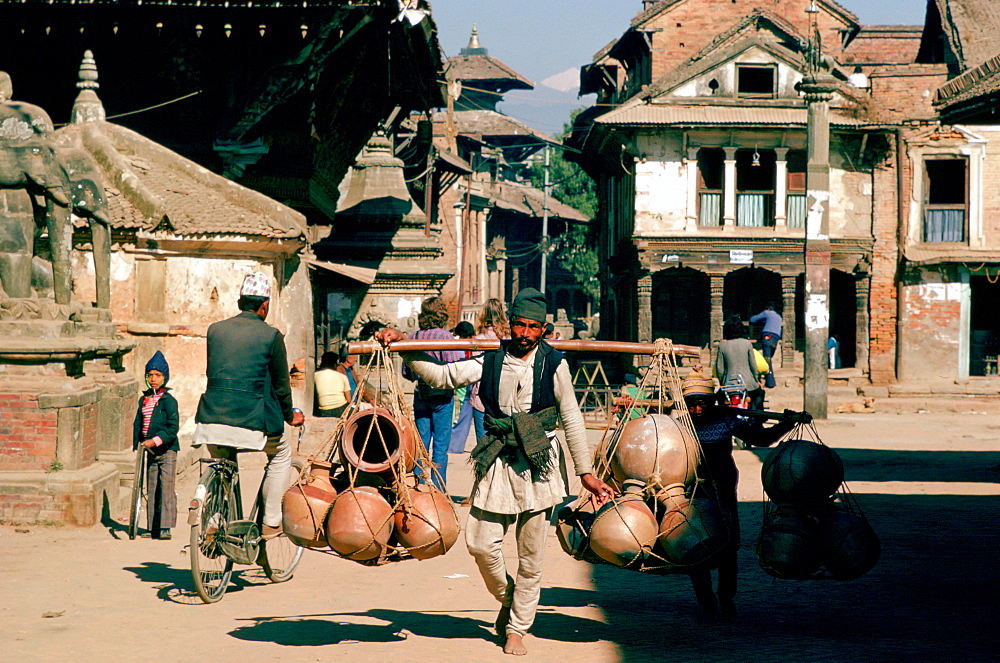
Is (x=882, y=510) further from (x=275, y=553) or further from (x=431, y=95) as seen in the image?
(x=431, y=95)

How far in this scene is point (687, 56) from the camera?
37.6 metres

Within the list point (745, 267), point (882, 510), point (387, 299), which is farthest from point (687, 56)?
point (882, 510)

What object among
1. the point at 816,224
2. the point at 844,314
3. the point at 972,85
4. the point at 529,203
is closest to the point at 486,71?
the point at 529,203

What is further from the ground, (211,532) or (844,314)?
(844,314)

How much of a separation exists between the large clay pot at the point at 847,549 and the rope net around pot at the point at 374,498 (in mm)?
2003

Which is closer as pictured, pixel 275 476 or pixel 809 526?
pixel 809 526

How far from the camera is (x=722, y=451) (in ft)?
22.6

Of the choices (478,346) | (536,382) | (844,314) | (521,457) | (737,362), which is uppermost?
(844,314)

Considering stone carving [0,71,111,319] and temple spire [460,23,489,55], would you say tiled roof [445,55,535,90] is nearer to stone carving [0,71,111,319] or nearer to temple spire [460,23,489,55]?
temple spire [460,23,489,55]

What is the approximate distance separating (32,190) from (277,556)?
13.5ft

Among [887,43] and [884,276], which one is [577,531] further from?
[887,43]

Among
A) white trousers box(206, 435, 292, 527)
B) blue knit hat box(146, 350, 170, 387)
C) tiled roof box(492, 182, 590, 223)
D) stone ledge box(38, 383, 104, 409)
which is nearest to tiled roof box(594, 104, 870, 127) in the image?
tiled roof box(492, 182, 590, 223)

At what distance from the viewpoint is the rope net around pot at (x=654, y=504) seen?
5.92 metres

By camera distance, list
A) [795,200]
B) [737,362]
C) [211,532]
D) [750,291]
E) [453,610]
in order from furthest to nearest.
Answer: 1. [750,291]
2. [795,200]
3. [737,362]
4. [453,610]
5. [211,532]
